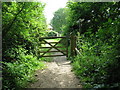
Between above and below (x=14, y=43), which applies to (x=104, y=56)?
below

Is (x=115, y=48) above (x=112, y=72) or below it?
above

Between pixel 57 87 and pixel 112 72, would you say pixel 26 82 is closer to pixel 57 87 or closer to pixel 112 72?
pixel 57 87

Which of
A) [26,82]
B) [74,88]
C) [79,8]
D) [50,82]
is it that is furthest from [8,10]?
[79,8]

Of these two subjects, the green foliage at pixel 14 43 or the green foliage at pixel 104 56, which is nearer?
the green foliage at pixel 104 56

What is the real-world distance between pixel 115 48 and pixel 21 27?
3345 millimetres

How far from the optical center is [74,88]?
133 inches

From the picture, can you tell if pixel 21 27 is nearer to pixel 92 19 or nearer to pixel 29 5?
pixel 29 5

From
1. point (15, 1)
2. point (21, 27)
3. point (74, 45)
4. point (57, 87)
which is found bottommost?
point (57, 87)

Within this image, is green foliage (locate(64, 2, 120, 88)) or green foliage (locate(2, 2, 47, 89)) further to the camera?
green foliage (locate(2, 2, 47, 89))

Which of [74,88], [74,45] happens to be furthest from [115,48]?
[74,45]

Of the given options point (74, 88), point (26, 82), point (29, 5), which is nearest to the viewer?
point (74, 88)

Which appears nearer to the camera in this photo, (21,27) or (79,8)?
(21,27)

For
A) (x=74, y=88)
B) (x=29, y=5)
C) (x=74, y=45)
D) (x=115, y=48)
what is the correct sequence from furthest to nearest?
(x=74, y=45)
(x=29, y=5)
(x=74, y=88)
(x=115, y=48)

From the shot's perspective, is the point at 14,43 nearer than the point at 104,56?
No
